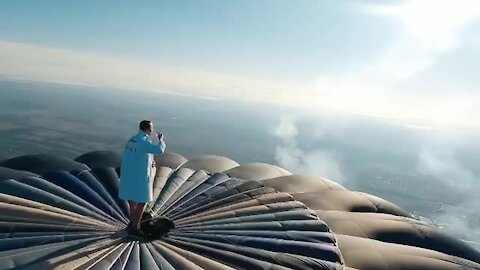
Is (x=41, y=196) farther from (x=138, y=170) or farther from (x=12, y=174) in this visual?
(x=138, y=170)

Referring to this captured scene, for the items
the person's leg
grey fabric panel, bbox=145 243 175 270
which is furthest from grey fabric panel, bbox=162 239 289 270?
the person's leg

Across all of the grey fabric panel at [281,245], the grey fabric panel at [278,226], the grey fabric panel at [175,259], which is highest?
the grey fabric panel at [278,226]

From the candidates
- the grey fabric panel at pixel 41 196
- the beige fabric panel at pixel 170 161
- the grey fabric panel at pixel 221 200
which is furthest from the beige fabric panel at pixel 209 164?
the grey fabric panel at pixel 41 196

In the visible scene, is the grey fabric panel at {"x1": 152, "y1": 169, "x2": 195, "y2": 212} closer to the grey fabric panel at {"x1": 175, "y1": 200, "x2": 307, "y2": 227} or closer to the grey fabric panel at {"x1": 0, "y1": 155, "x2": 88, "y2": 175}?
the grey fabric panel at {"x1": 175, "y1": 200, "x2": 307, "y2": 227}

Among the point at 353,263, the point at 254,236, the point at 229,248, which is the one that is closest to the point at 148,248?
the point at 229,248

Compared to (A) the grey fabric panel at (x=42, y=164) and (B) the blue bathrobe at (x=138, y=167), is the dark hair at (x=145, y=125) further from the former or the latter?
(A) the grey fabric panel at (x=42, y=164)

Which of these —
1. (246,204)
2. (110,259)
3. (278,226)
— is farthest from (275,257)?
(110,259)

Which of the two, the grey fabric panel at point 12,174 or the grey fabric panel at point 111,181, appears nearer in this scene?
the grey fabric panel at point 111,181
